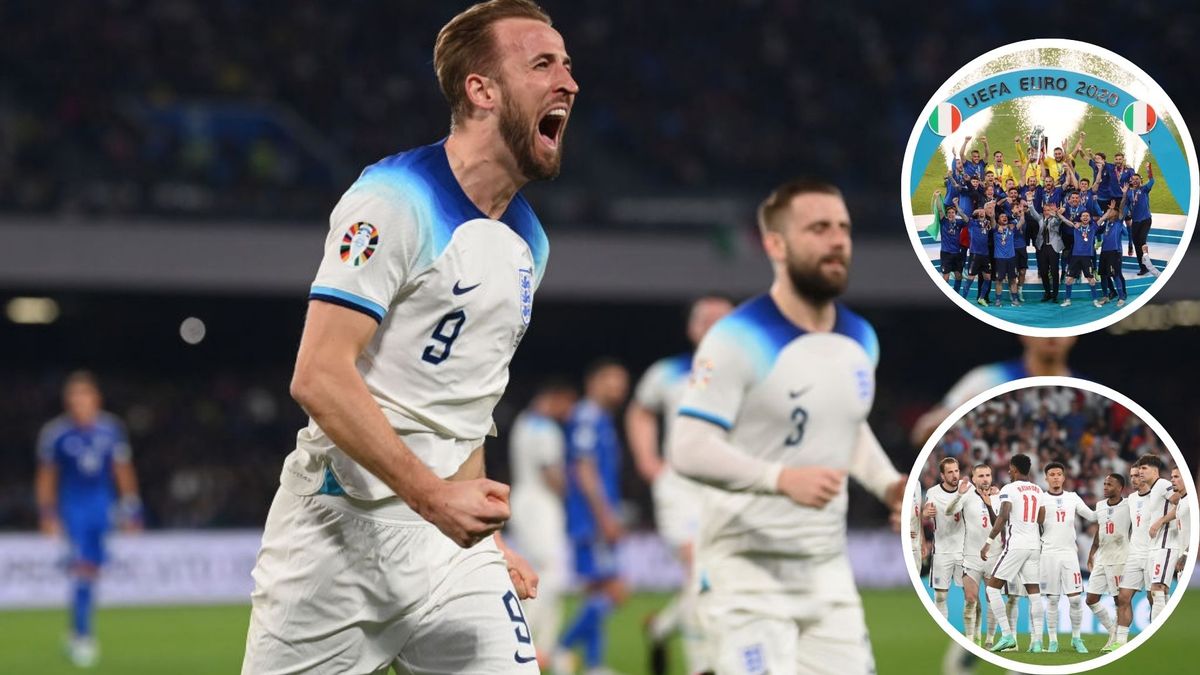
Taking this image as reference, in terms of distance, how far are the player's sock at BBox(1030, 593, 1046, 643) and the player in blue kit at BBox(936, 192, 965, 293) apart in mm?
688

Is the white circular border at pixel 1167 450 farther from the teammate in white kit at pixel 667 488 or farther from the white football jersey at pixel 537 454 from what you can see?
the white football jersey at pixel 537 454

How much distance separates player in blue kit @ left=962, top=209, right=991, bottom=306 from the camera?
371 centimetres

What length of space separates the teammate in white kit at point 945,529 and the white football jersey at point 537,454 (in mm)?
A: 9234

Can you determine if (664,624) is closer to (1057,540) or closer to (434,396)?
(434,396)

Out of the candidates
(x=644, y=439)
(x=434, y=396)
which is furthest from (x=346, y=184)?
(x=434, y=396)

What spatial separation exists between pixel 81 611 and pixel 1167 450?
10.6m

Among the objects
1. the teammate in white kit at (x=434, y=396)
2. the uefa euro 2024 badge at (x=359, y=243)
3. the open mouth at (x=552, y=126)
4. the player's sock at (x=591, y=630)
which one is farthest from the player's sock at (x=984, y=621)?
the player's sock at (x=591, y=630)

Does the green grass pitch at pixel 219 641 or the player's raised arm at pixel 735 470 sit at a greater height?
the player's raised arm at pixel 735 470

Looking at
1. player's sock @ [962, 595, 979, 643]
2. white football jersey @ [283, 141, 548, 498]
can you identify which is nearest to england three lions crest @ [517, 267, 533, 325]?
white football jersey @ [283, 141, 548, 498]

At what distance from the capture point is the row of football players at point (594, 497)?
1022cm

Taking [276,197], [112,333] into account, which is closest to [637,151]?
[276,197]

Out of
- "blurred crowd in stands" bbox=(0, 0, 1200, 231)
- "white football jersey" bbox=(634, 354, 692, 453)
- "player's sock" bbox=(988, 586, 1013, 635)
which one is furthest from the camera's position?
"blurred crowd in stands" bbox=(0, 0, 1200, 231)

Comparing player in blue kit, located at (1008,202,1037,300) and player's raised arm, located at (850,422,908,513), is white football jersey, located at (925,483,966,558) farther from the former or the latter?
player's raised arm, located at (850,422,908,513)

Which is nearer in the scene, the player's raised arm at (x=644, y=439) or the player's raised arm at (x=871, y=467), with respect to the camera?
the player's raised arm at (x=871, y=467)
